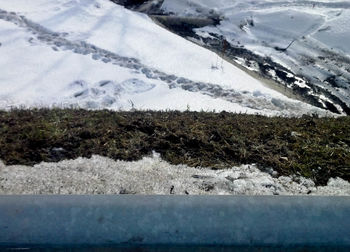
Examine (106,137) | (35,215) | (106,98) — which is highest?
(35,215)

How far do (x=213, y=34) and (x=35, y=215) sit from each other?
8424 mm

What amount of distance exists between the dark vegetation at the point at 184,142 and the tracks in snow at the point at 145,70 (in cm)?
276

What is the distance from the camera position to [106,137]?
3.43 m

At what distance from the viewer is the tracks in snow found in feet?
22.2

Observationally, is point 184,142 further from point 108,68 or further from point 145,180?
point 108,68

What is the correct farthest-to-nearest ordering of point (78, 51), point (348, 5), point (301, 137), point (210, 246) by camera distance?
point (348, 5) → point (78, 51) → point (301, 137) → point (210, 246)

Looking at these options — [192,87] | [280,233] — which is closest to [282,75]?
[192,87]

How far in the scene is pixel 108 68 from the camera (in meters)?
7.20

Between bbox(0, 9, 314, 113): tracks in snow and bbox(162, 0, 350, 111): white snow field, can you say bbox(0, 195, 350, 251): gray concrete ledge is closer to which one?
bbox(0, 9, 314, 113): tracks in snow

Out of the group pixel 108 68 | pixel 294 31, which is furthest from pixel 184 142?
pixel 294 31

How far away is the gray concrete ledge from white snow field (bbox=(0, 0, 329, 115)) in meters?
3.97

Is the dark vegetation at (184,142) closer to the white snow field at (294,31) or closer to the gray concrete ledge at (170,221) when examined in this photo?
the gray concrete ledge at (170,221)

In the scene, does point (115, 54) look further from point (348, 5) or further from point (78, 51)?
point (348, 5)

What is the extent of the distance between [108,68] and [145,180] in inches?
183
